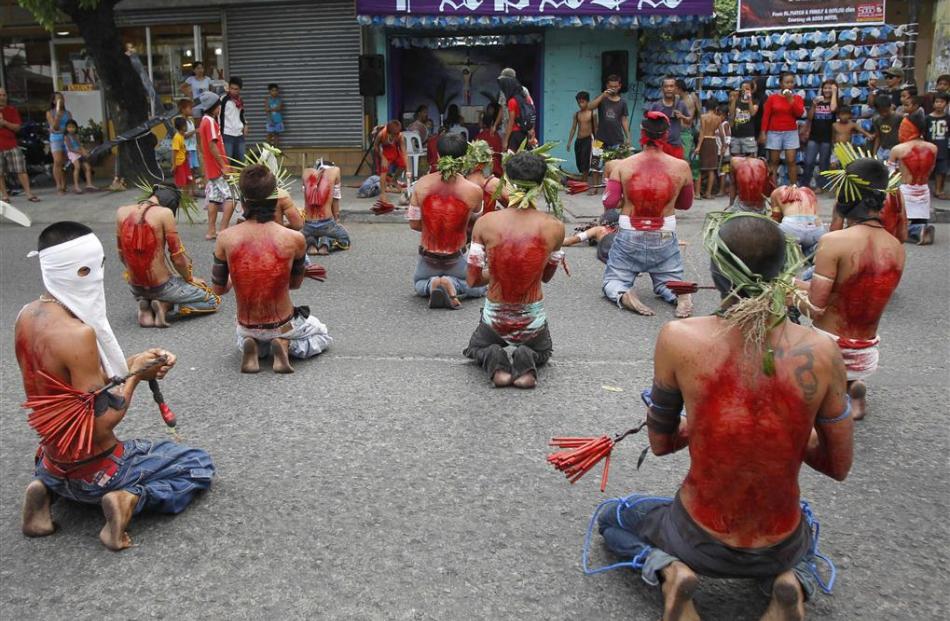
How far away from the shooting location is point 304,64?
16203mm

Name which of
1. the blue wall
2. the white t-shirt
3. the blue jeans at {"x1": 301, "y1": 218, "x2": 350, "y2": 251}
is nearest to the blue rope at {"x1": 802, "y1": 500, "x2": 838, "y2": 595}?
the blue jeans at {"x1": 301, "y1": 218, "x2": 350, "y2": 251}

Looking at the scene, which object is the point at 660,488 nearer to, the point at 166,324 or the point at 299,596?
the point at 299,596

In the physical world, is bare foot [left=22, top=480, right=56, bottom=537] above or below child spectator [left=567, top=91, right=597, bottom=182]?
below

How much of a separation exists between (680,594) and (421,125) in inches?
518

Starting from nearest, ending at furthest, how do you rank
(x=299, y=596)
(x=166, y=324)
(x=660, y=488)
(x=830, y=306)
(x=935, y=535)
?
(x=299, y=596), (x=935, y=535), (x=660, y=488), (x=830, y=306), (x=166, y=324)

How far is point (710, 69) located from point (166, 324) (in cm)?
1049

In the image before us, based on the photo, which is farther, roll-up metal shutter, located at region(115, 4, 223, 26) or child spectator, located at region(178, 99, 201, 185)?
roll-up metal shutter, located at region(115, 4, 223, 26)

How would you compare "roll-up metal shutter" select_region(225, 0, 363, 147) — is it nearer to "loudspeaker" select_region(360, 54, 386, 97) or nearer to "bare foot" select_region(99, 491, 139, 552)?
"loudspeaker" select_region(360, 54, 386, 97)

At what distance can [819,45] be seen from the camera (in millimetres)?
14023

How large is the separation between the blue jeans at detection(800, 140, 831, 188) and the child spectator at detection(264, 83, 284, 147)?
29.9 feet

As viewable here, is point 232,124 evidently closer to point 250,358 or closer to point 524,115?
point 524,115

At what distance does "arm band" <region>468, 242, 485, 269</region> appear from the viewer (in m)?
5.57

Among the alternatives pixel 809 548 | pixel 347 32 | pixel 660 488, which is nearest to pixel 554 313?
pixel 660 488

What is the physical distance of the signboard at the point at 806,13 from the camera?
45.3 ft
